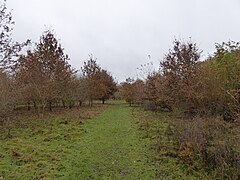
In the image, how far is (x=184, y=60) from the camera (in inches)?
1021

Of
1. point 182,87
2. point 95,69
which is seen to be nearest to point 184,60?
point 182,87

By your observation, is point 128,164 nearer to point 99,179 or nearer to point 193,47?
point 99,179

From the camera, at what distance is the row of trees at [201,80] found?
62.6 ft

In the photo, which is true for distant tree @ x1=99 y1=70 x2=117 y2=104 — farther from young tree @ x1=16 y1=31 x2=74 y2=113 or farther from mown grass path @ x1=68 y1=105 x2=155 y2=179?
mown grass path @ x1=68 y1=105 x2=155 y2=179

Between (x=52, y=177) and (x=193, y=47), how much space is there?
21.0 metres

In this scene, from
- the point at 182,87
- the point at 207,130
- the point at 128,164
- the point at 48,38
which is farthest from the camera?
the point at 48,38

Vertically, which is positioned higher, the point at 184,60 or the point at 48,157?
the point at 184,60

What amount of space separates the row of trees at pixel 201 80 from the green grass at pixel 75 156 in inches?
254

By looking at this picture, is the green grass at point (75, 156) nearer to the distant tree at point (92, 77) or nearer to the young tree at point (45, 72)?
the young tree at point (45, 72)

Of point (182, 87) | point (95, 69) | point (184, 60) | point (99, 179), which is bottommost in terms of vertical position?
point (99, 179)

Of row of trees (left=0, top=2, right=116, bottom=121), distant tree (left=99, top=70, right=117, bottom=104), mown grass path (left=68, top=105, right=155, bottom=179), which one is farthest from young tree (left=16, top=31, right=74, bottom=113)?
distant tree (left=99, top=70, right=117, bottom=104)

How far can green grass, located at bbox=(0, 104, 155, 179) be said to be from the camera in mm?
8609

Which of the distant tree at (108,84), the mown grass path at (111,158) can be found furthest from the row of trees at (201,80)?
the distant tree at (108,84)

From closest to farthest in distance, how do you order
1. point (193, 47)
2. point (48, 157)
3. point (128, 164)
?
point (128, 164), point (48, 157), point (193, 47)
